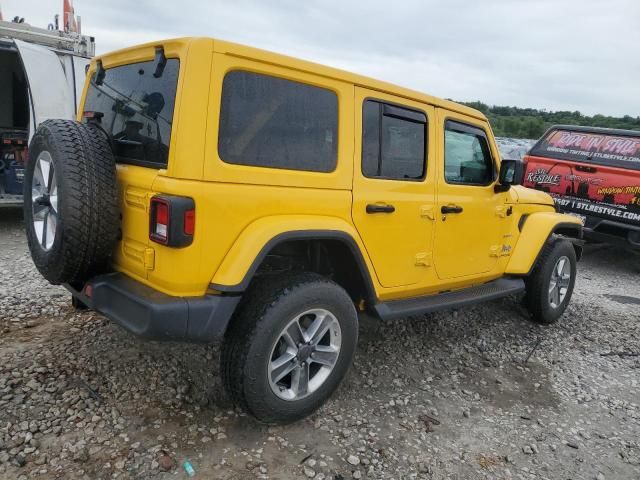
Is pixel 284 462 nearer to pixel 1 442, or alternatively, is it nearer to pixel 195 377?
pixel 195 377

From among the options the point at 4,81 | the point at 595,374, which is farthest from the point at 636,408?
the point at 4,81

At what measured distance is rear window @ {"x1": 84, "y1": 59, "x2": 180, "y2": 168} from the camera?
8.01ft

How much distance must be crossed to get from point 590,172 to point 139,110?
636 cm

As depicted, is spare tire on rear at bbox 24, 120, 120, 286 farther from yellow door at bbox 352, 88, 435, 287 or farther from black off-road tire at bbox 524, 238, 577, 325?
black off-road tire at bbox 524, 238, 577, 325

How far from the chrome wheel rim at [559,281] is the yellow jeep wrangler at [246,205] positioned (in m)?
1.81

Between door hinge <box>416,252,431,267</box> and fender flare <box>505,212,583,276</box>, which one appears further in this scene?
fender flare <box>505,212,583,276</box>

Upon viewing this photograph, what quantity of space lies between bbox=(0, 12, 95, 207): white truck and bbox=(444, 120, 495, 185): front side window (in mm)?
5286

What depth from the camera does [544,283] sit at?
14.8 feet

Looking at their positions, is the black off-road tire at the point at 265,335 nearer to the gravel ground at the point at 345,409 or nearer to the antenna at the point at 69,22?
the gravel ground at the point at 345,409

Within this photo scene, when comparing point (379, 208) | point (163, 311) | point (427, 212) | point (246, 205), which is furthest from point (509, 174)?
point (163, 311)

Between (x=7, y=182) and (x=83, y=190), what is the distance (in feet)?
18.0

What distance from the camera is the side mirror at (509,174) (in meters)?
3.83

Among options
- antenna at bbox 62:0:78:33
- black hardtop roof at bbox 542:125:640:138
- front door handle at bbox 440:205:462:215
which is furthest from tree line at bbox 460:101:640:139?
front door handle at bbox 440:205:462:215

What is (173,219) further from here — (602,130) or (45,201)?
(602,130)
